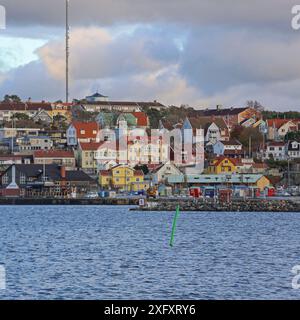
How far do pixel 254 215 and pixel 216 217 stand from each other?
3.72 m

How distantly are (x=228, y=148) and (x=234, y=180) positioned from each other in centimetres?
2084

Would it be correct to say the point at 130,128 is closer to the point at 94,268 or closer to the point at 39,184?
the point at 39,184

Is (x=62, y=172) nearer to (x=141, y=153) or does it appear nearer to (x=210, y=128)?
(x=141, y=153)

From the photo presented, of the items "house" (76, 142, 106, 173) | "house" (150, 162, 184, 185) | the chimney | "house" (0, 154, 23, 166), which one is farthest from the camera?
"house" (76, 142, 106, 173)

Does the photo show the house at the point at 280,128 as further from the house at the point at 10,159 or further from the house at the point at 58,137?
the house at the point at 10,159

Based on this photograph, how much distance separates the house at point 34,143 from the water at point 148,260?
5521 centimetres

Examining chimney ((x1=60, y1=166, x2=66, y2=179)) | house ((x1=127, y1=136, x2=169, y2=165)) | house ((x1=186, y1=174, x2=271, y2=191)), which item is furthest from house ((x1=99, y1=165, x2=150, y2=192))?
house ((x1=127, y1=136, x2=169, y2=165))

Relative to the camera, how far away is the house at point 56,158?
104188 mm

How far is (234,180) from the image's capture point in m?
95.9

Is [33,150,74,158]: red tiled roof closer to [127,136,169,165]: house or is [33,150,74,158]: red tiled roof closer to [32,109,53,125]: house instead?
[127,136,169,165]: house

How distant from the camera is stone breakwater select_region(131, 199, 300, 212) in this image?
2916 inches

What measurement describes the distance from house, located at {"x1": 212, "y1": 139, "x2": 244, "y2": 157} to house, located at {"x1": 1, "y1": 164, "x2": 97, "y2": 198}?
20.9 metres

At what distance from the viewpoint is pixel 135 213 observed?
73.8 metres
